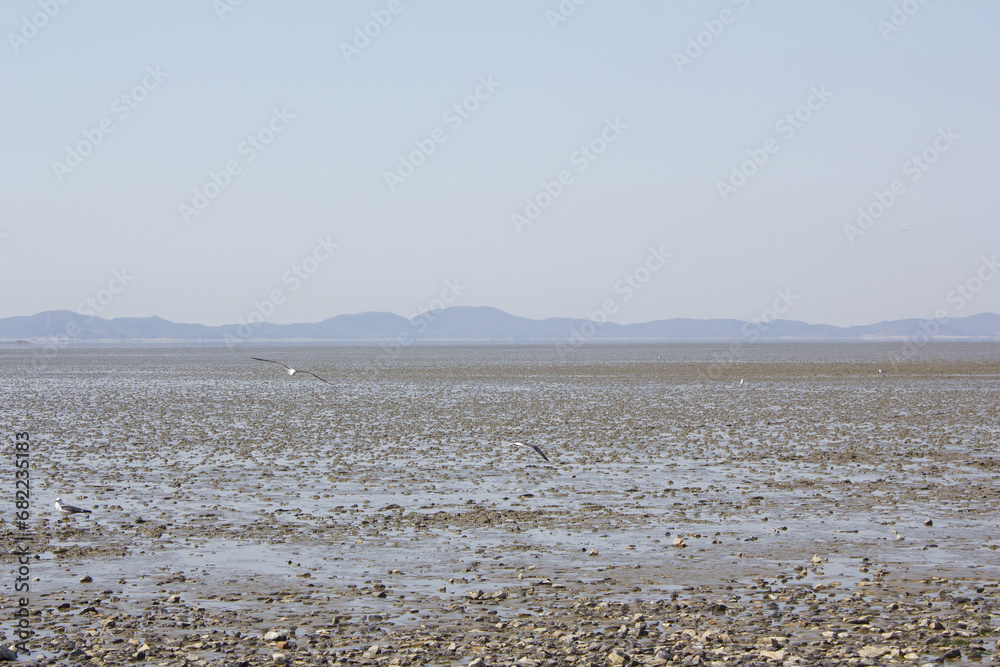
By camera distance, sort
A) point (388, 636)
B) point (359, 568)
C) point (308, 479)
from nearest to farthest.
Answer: point (388, 636) → point (359, 568) → point (308, 479)

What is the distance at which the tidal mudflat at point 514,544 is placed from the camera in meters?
9.05

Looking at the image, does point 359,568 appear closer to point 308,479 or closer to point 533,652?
point 533,652

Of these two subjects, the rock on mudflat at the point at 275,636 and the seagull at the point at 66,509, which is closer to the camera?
the rock on mudflat at the point at 275,636

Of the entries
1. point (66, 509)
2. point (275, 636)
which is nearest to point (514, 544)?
point (275, 636)

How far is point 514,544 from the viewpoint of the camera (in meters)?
13.5

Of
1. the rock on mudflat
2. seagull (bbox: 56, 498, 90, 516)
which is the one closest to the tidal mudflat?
the rock on mudflat

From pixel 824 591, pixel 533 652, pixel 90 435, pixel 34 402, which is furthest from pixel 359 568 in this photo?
pixel 34 402

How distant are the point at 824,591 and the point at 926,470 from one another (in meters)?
11.0

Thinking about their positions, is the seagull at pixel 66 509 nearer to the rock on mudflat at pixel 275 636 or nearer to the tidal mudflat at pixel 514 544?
the tidal mudflat at pixel 514 544

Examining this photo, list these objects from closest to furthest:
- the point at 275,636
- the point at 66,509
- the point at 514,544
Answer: the point at 275,636
the point at 514,544
the point at 66,509

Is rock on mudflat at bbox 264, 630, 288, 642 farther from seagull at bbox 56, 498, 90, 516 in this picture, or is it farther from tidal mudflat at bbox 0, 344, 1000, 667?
seagull at bbox 56, 498, 90, 516

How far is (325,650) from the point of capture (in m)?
8.85

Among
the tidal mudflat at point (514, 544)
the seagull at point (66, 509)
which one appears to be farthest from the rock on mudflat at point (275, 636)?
the seagull at point (66, 509)

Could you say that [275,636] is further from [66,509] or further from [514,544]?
[66,509]
